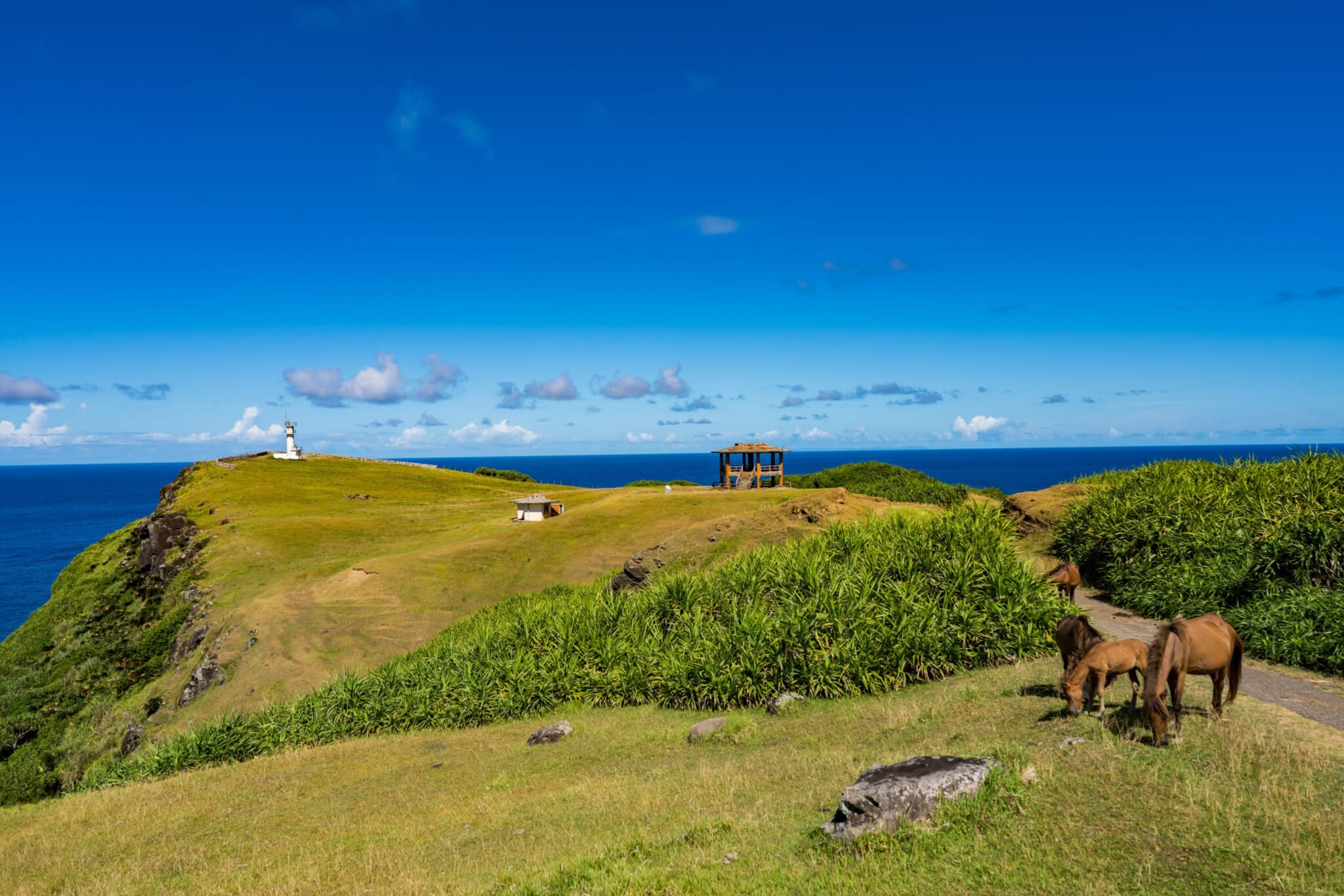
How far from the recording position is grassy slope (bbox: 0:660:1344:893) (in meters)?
7.02

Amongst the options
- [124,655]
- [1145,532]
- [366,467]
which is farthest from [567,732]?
[366,467]

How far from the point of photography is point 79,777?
29.2 meters

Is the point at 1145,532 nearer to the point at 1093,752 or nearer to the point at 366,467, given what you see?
the point at 1093,752

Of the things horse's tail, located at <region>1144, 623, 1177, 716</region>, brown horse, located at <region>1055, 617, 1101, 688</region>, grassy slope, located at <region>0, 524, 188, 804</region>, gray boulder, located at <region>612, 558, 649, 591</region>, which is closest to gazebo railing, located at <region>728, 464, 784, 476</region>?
gray boulder, located at <region>612, 558, 649, 591</region>

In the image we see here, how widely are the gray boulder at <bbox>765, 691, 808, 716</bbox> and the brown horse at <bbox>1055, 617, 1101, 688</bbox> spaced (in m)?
6.03

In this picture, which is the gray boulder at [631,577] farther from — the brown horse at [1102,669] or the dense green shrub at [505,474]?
the dense green shrub at [505,474]

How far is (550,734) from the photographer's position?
53.2 ft

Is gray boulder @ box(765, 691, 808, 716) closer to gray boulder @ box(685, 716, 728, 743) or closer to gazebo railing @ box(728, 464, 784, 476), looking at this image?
gray boulder @ box(685, 716, 728, 743)

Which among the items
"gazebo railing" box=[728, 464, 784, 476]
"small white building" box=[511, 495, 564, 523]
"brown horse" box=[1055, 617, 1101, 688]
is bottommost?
"small white building" box=[511, 495, 564, 523]

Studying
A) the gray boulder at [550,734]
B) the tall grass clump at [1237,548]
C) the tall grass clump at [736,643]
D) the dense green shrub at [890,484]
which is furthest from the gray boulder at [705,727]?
the dense green shrub at [890,484]

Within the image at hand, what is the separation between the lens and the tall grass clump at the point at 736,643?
16.5m

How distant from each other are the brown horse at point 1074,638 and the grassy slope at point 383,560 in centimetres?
1846

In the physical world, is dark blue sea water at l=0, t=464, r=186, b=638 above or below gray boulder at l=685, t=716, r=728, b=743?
below

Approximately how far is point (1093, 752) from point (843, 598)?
952 centimetres
